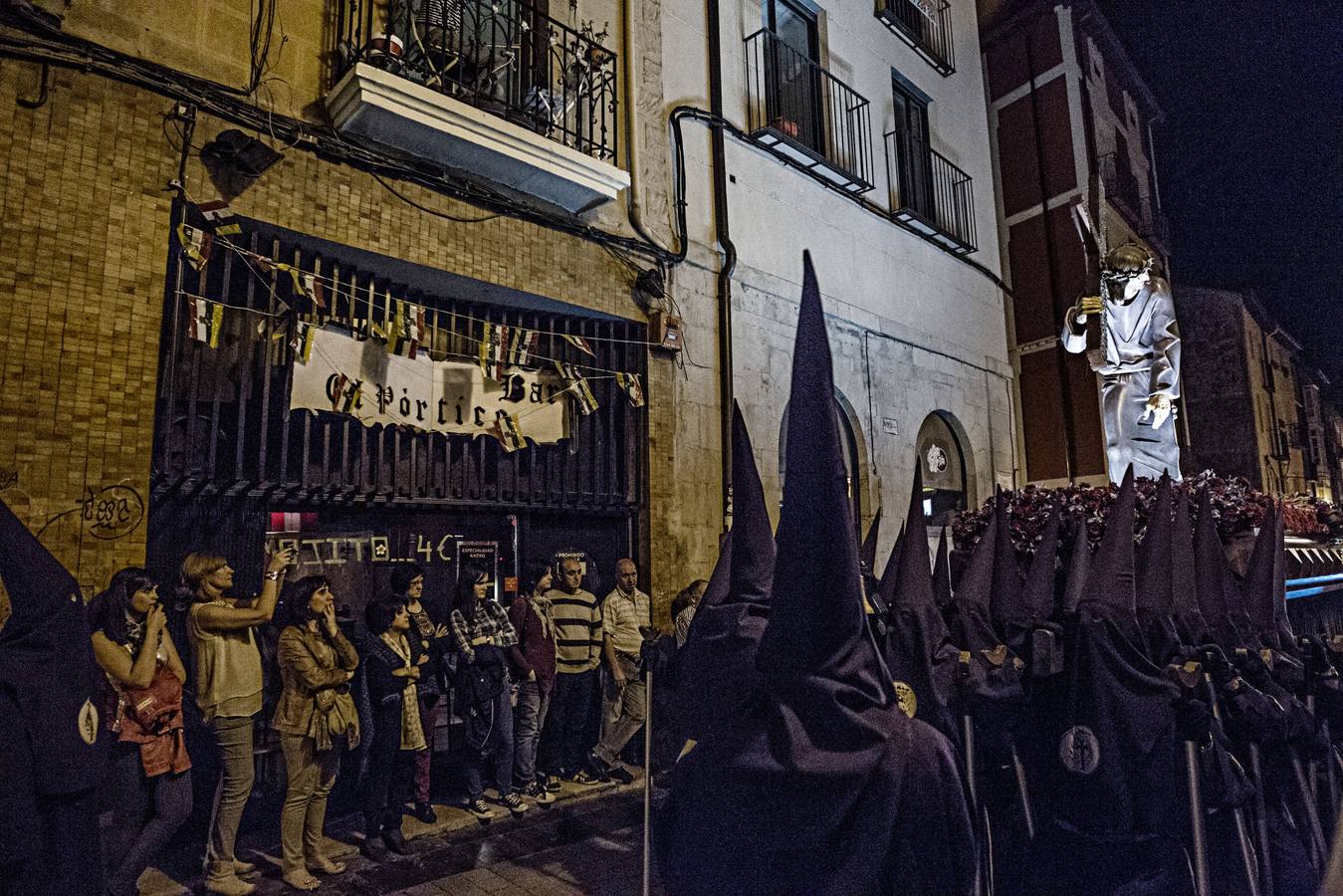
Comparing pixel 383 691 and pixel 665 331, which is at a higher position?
pixel 665 331

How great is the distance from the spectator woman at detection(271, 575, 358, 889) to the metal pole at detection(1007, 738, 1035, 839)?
3.78 m

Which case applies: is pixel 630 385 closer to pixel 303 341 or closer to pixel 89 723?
pixel 303 341

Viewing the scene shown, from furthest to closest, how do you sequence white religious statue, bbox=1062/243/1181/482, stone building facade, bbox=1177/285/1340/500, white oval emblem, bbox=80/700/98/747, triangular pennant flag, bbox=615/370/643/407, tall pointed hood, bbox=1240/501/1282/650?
1. stone building facade, bbox=1177/285/1340/500
2. white religious statue, bbox=1062/243/1181/482
3. triangular pennant flag, bbox=615/370/643/407
4. tall pointed hood, bbox=1240/501/1282/650
5. white oval emblem, bbox=80/700/98/747

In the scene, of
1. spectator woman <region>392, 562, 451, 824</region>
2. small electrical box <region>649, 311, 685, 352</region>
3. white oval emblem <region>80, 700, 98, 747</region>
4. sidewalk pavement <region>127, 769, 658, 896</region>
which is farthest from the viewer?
small electrical box <region>649, 311, 685, 352</region>

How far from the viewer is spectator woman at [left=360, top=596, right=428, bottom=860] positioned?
496cm

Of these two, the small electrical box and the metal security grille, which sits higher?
the small electrical box

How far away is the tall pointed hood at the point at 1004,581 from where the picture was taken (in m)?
4.45

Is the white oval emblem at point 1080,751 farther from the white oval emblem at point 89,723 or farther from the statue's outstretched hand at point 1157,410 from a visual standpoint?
the statue's outstretched hand at point 1157,410

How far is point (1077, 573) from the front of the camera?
13.7 ft

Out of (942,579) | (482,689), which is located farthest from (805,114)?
(482,689)

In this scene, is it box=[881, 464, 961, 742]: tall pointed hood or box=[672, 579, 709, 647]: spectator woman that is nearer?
box=[881, 464, 961, 742]: tall pointed hood

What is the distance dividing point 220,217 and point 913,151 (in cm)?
1081

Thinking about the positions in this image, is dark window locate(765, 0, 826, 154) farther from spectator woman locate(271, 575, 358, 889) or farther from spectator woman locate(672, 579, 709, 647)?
spectator woman locate(271, 575, 358, 889)

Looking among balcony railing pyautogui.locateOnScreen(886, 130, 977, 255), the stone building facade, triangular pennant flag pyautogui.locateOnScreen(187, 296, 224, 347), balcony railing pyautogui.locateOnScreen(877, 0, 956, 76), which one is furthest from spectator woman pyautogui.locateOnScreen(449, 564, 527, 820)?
the stone building facade
